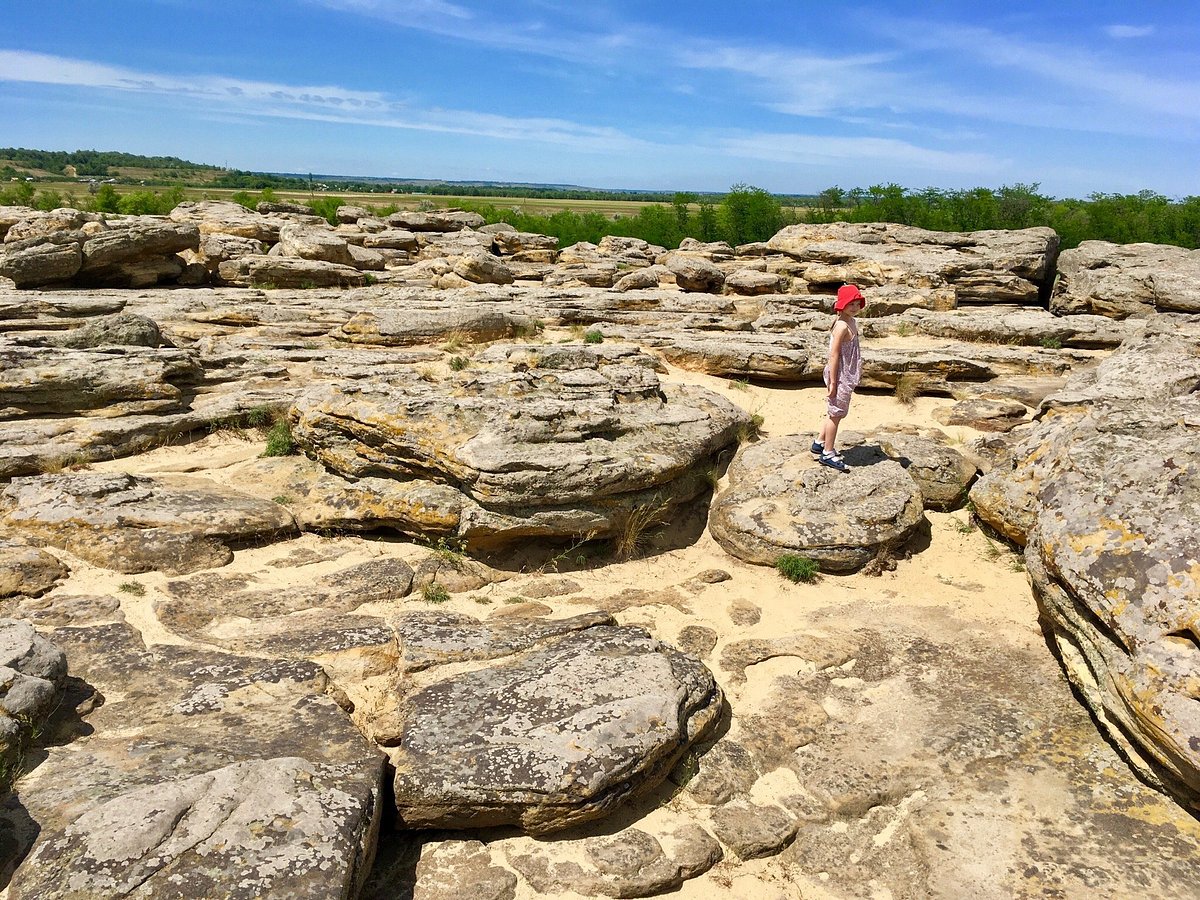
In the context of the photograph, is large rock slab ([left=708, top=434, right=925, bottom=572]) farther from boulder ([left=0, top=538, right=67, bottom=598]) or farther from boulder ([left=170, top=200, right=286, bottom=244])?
boulder ([left=170, top=200, right=286, bottom=244])

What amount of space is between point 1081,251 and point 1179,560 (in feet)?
61.1

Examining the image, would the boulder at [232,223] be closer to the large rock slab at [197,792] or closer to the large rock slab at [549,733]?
the large rock slab at [197,792]

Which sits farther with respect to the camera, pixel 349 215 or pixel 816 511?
pixel 349 215

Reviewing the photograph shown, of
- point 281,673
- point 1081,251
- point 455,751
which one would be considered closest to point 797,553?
point 455,751

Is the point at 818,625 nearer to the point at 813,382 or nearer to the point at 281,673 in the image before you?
the point at 281,673

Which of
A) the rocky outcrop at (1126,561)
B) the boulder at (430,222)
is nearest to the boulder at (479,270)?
the boulder at (430,222)

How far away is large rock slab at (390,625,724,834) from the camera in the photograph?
181 inches

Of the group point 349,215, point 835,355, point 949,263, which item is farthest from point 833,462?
point 349,215

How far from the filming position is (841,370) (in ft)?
27.9

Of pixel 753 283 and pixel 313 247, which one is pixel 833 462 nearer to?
pixel 753 283

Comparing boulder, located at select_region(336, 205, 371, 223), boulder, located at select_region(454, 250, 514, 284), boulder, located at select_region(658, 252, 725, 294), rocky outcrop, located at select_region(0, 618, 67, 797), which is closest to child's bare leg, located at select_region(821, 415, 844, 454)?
rocky outcrop, located at select_region(0, 618, 67, 797)

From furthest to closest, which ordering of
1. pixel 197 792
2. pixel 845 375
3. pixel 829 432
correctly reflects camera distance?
pixel 829 432 < pixel 845 375 < pixel 197 792

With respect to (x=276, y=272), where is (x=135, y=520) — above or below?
below

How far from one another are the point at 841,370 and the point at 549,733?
548 cm
